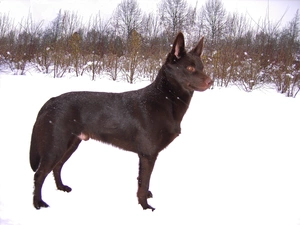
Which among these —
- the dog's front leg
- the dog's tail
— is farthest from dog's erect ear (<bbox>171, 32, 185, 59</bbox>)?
the dog's tail

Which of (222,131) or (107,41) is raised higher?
(107,41)

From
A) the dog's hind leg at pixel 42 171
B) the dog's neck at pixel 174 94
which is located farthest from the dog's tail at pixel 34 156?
the dog's neck at pixel 174 94

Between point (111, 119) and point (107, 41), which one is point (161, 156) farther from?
point (107, 41)

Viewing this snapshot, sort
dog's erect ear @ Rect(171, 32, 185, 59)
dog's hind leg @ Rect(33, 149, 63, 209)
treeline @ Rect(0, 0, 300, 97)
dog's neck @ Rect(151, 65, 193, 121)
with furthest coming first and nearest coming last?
treeline @ Rect(0, 0, 300, 97) < dog's neck @ Rect(151, 65, 193, 121) < dog's erect ear @ Rect(171, 32, 185, 59) < dog's hind leg @ Rect(33, 149, 63, 209)

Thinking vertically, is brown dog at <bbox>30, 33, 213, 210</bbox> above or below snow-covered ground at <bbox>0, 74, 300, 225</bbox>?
above

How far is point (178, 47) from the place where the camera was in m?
2.60

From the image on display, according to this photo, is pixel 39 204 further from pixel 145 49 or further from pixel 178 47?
pixel 145 49

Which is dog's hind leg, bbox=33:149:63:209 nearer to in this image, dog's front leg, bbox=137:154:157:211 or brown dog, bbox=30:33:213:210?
brown dog, bbox=30:33:213:210

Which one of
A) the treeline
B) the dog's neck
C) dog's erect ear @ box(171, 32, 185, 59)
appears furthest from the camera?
the treeline

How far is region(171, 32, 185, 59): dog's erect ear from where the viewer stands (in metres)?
2.54

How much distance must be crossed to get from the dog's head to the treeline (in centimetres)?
740

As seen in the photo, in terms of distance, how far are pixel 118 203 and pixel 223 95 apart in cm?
684

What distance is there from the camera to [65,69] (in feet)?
31.7

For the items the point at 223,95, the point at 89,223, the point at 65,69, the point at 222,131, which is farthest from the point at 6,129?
the point at 223,95
